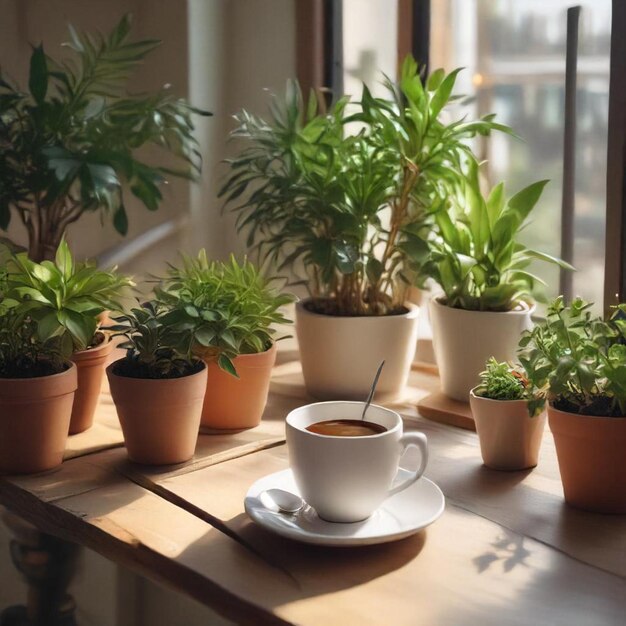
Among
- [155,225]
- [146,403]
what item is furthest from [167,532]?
[155,225]

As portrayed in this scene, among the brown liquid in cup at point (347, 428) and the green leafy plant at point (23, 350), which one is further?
the green leafy plant at point (23, 350)

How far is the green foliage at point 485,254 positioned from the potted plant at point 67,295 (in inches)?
19.2

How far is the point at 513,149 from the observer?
1573 mm

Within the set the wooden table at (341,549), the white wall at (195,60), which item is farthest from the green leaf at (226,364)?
the white wall at (195,60)

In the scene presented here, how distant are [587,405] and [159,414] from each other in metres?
0.52

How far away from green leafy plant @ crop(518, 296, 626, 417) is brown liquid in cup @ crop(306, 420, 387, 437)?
206 mm

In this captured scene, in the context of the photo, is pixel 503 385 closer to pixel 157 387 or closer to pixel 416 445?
pixel 416 445

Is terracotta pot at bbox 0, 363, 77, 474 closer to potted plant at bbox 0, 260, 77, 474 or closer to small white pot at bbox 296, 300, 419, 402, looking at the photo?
potted plant at bbox 0, 260, 77, 474

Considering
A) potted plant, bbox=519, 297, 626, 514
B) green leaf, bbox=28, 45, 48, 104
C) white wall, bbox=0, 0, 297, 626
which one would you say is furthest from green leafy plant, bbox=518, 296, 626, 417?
white wall, bbox=0, 0, 297, 626

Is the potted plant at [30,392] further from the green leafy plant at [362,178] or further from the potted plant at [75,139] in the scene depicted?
the green leafy plant at [362,178]

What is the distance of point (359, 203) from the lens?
144 cm

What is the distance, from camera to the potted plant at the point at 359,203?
141 centimetres

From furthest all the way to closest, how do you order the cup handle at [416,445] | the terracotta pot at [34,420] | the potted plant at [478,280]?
the potted plant at [478,280] < the terracotta pot at [34,420] < the cup handle at [416,445]

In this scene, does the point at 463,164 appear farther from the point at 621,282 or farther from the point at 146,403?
the point at 146,403
